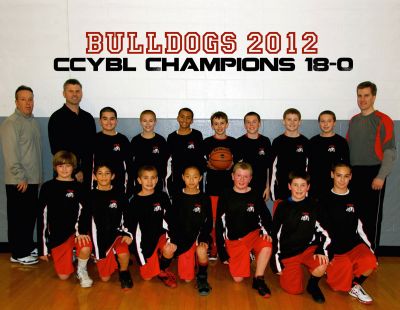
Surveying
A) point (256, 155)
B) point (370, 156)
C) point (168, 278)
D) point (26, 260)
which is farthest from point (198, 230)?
point (370, 156)

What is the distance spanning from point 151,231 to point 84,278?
2.56 feet

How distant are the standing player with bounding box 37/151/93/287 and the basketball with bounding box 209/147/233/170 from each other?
4.71 ft

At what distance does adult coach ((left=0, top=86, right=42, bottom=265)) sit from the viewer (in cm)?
416

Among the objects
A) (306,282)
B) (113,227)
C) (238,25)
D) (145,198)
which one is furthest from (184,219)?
(238,25)

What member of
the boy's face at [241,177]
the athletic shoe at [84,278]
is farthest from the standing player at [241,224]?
the athletic shoe at [84,278]

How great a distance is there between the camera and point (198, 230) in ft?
12.5

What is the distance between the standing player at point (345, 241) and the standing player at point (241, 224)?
2.07ft

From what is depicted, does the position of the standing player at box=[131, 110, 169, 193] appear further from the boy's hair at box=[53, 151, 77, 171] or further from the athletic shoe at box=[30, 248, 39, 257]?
the athletic shoe at box=[30, 248, 39, 257]

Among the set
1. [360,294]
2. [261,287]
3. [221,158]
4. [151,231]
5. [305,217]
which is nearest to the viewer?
[360,294]

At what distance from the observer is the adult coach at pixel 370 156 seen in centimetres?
418

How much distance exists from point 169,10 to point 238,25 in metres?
0.88

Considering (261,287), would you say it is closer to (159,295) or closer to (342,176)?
(159,295)

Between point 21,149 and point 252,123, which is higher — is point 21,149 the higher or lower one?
the lower one

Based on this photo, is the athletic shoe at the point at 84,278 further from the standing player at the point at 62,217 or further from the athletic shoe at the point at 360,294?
the athletic shoe at the point at 360,294
